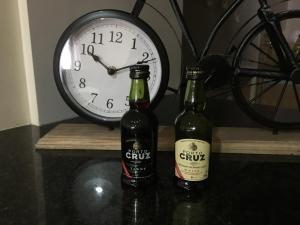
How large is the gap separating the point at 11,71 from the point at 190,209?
64cm

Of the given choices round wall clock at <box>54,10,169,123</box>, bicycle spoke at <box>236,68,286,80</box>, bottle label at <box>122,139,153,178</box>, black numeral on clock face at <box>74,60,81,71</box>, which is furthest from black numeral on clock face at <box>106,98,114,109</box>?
bicycle spoke at <box>236,68,286,80</box>

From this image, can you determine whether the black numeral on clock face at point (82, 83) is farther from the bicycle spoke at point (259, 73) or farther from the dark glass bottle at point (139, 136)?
the bicycle spoke at point (259, 73)

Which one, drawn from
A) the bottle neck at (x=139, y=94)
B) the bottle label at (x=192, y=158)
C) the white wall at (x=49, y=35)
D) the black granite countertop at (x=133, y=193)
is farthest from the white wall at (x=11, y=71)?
the bottle label at (x=192, y=158)

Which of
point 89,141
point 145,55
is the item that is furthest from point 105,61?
point 89,141

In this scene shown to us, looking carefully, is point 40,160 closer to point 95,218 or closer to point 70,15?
point 95,218

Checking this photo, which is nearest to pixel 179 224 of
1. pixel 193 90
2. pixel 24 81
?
pixel 193 90

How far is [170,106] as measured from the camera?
1.22m

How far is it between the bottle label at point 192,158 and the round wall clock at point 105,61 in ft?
0.75

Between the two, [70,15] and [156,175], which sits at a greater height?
[70,15]

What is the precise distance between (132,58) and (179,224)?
439 millimetres

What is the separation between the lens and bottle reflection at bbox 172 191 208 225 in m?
0.55

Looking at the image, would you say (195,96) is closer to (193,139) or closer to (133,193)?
(193,139)

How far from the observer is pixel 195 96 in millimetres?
639

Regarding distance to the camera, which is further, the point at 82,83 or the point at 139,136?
the point at 82,83
